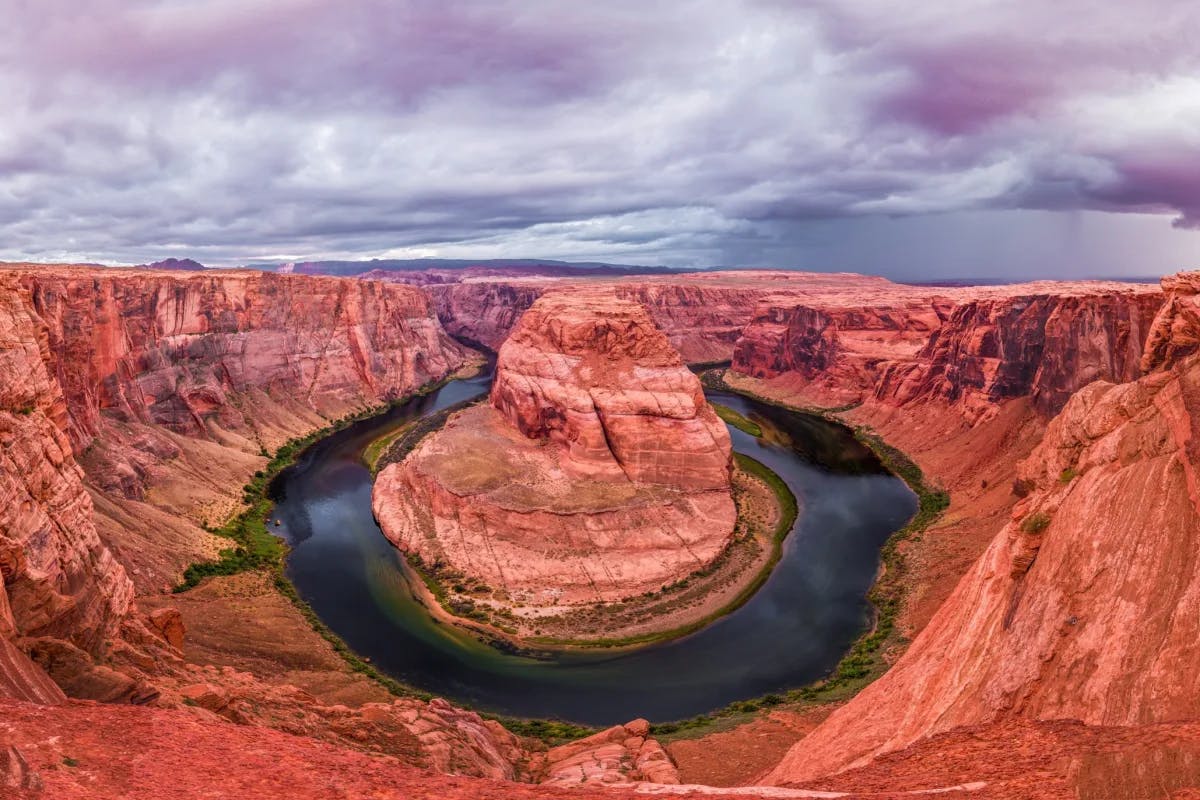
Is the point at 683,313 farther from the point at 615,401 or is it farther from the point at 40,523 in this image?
the point at 40,523

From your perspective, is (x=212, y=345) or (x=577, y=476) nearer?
(x=577, y=476)

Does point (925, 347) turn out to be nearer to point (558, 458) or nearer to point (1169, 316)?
point (558, 458)

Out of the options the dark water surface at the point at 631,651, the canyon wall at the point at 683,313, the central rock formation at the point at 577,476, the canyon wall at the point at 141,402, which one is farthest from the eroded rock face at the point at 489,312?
the dark water surface at the point at 631,651

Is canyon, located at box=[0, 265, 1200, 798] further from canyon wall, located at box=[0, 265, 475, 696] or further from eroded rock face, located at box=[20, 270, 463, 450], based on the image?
eroded rock face, located at box=[20, 270, 463, 450]

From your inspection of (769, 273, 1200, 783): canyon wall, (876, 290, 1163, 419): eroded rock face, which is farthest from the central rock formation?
(876, 290, 1163, 419): eroded rock face

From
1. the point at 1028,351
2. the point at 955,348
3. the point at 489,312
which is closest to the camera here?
the point at 1028,351

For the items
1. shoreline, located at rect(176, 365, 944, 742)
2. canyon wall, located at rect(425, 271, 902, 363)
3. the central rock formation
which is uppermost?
canyon wall, located at rect(425, 271, 902, 363)

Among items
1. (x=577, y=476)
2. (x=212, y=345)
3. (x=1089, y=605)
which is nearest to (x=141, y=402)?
(x=212, y=345)
